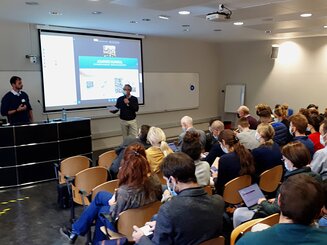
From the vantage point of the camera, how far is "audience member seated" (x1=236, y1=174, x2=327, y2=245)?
127 cm

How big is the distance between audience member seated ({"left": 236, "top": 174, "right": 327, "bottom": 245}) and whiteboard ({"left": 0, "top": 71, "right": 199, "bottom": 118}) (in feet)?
21.1

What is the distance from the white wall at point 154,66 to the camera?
6.49m

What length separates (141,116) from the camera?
29.9 ft

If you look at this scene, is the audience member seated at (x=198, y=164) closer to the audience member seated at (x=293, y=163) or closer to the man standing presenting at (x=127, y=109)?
the audience member seated at (x=293, y=163)

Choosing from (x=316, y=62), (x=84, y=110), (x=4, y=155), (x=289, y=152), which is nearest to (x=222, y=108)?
(x=316, y=62)

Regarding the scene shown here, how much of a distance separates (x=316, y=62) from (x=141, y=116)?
559cm

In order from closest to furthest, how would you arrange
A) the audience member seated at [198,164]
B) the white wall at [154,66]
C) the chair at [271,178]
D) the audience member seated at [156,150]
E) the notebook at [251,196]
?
the notebook at [251,196], the audience member seated at [198,164], the chair at [271,178], the audience member seated at [156,150], the white wall at [154,66]

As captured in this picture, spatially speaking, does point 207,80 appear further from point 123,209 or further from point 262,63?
point 123,209

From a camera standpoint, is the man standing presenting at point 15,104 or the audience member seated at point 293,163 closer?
the audience member seated at point 293,163

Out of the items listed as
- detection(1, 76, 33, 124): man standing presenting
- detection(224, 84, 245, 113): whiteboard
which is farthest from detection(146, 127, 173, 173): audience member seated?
detection(224, 84, 245, 113): whiteboard

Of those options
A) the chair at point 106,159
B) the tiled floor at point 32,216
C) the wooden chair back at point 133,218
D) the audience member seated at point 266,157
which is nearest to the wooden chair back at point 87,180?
the tiled floor at point 32,216

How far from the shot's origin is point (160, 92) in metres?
9.59

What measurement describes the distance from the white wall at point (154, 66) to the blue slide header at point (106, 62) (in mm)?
625

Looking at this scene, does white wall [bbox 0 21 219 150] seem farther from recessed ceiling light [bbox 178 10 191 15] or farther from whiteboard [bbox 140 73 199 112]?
recessed ceiling light [bbox 178 10 191 15]
